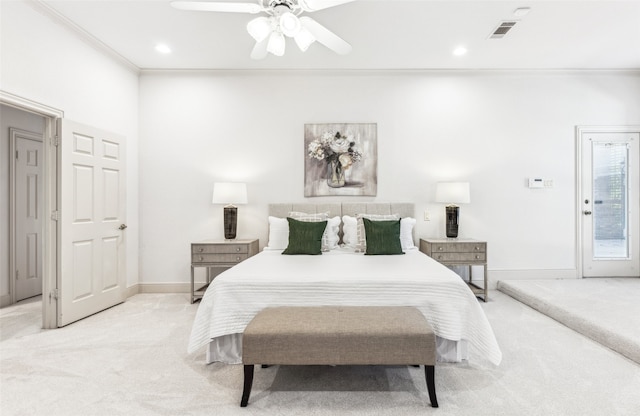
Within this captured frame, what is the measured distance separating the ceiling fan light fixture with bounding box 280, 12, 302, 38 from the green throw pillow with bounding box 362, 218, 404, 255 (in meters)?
2.08

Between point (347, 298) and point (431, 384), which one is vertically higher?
point (347, 298)

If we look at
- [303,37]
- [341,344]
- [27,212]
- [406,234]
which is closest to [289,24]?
[303,37]

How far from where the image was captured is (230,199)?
4.06 meters

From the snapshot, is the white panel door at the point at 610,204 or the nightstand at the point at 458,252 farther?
the white panel door at the point at 610,204

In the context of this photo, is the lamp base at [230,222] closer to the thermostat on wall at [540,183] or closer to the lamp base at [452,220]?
the lamp base at [452,220]

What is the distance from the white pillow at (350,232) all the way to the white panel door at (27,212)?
411 centimetres

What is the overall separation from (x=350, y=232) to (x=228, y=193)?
158 centimetres

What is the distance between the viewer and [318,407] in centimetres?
192

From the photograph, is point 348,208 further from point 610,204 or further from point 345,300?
point 610,204

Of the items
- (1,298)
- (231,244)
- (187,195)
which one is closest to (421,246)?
(231,244)

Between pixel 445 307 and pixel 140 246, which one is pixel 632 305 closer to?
pixel 445 307

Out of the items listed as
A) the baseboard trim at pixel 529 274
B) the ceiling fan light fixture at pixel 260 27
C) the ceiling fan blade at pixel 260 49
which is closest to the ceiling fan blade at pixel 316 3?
the ceiling fan light fixture at pixel 260 27

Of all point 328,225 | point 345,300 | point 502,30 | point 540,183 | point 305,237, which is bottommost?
point 345,300

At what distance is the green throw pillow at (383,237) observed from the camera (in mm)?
3490
